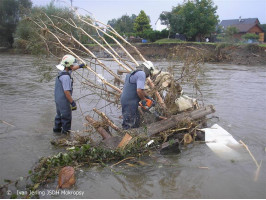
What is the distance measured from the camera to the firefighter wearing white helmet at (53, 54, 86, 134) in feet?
18.8

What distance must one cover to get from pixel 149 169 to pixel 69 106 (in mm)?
2415

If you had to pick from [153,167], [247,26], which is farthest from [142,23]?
[153,167]

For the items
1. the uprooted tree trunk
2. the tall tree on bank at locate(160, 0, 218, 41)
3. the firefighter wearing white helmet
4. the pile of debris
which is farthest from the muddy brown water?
the tall tree on bank at locate(160, 0, 218, 41)

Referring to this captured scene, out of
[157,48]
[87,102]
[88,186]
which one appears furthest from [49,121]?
[157,48]

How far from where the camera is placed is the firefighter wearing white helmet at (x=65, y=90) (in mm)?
5738

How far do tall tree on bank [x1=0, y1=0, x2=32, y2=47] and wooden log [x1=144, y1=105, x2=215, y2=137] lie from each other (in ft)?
136

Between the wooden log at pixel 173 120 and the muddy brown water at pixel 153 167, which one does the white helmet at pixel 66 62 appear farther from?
the wooden log at pixel 173 120

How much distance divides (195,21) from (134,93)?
112ft

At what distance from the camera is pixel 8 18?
138 feet

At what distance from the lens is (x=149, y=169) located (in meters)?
4.72

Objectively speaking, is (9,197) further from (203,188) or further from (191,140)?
(191,140)

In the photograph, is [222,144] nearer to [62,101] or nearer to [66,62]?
[62,101]

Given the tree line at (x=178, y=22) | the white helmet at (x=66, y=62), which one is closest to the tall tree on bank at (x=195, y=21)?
the tree line at (x=178, y=22)

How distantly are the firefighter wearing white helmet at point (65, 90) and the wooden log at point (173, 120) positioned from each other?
173 cm
